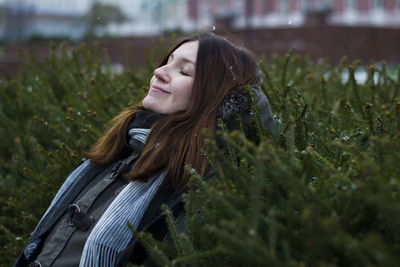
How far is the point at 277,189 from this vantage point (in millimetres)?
1372

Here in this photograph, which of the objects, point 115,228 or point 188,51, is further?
point 188,51

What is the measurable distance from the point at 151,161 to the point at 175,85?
0.35 m

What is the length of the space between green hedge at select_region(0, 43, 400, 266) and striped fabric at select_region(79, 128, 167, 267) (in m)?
0.22

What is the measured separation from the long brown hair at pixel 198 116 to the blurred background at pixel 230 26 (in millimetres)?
216

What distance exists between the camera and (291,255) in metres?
1.17

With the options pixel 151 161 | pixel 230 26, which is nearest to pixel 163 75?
pixel 151 161

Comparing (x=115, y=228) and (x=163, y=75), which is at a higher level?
(x=163, y=75)

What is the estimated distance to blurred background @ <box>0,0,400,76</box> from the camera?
43.7 feet

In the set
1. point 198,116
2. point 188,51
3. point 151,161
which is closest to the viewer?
point 151,161

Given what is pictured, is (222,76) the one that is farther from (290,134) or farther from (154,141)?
(290,134)

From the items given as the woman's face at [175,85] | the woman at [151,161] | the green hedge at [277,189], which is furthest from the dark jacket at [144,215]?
the woman's face at [175,85]

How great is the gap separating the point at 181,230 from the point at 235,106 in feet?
1.93

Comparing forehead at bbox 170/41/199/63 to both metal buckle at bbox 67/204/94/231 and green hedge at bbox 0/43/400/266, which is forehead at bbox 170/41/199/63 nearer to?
green hedge at bbox 0/43/400/266

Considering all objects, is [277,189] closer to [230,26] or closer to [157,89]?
[157,89]
